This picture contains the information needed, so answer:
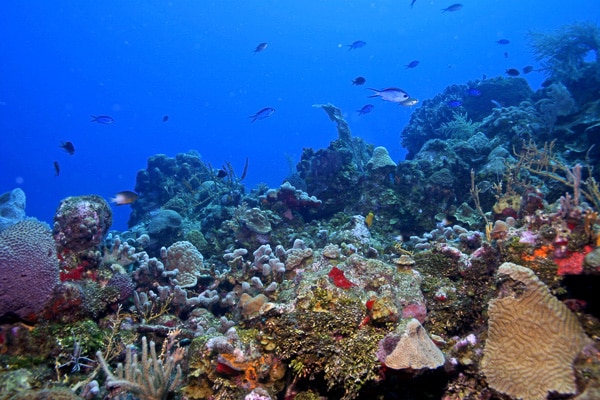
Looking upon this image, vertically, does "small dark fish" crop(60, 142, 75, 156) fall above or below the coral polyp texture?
above

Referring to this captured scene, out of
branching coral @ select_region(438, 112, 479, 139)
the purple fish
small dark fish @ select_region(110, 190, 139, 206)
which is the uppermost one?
the purple fish

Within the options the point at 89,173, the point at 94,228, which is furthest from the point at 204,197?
the point at 89,173

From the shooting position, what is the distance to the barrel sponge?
3.93m

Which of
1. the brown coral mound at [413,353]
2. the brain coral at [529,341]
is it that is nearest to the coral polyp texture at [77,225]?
the brown coral mound at [413,353]

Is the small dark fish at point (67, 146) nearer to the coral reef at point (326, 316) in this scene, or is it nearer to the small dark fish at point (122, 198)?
the small dark fish at point (122, 198)

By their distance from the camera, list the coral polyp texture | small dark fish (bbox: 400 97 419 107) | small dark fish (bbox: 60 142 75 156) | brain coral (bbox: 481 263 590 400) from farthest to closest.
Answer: small dark fish (bbox: 60 142 75 156) → small dark fish (bbox: 400 97 419 107) → the coral polyp texture → brain coral (bbox: 481 263 590 400)

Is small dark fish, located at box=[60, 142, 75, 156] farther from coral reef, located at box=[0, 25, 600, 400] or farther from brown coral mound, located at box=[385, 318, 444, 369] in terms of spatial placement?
brown coral mound, located at box=[385, 318, 444, 369]

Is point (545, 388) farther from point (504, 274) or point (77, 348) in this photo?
point (77, 348)

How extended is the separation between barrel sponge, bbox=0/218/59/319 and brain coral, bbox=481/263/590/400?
16.6 ft

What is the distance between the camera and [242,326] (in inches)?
157

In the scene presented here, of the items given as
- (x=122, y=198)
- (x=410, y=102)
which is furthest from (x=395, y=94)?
(x=122, y=198)

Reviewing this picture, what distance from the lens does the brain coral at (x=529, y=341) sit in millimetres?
2834

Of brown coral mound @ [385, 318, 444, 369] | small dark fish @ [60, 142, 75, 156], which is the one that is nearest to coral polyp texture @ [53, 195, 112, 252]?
brown coral mound @ [385, 318, 444, 369]

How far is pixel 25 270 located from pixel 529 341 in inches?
219
